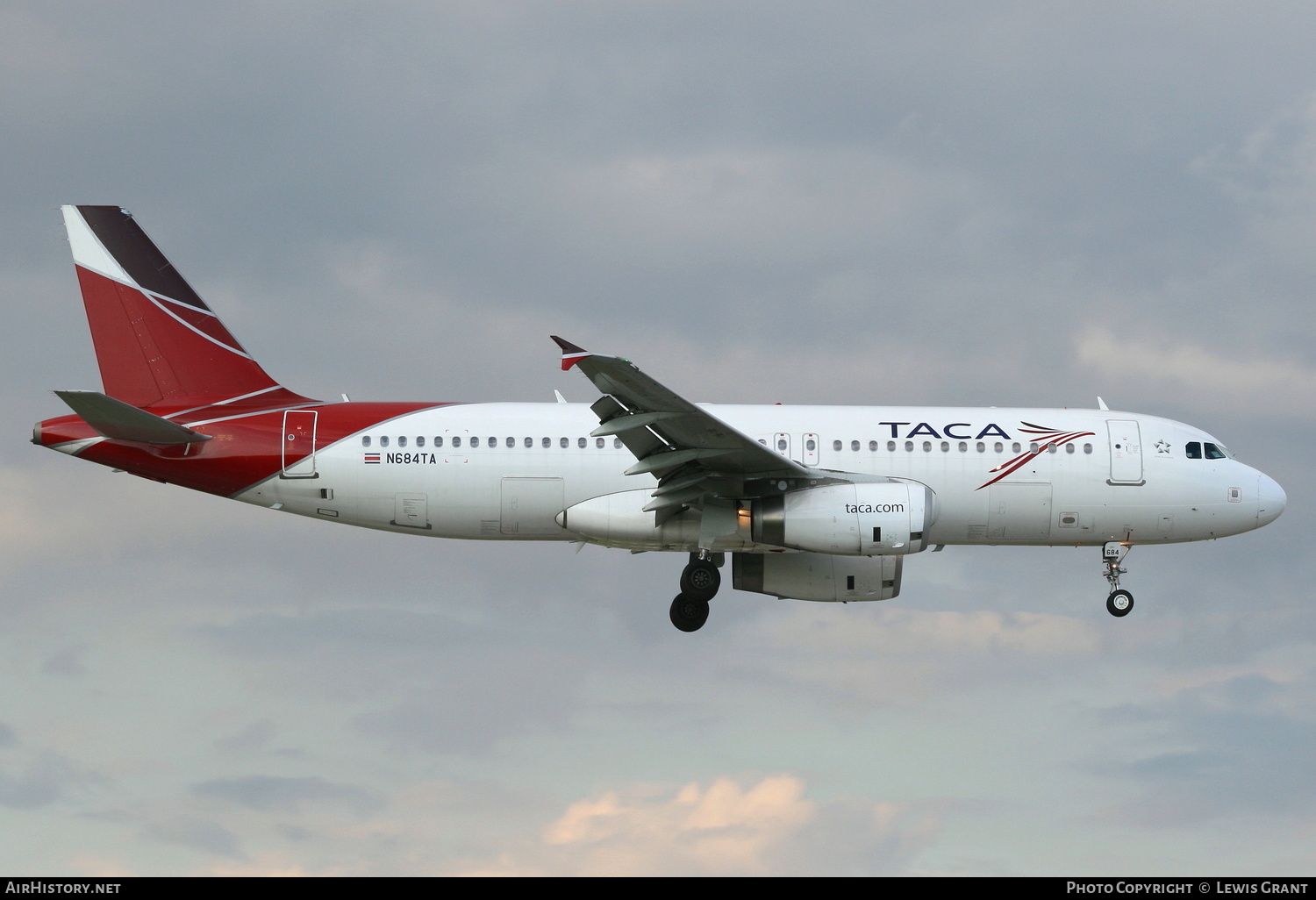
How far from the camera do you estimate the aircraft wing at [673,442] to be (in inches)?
798

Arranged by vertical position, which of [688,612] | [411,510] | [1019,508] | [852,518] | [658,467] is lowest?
[688,612]

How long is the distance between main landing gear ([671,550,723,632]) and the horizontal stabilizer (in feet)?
30.4

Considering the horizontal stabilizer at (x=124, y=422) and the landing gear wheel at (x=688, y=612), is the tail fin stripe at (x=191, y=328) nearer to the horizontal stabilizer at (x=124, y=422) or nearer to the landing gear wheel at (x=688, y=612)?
the horizontal stabilizer at (x=124, y=422)

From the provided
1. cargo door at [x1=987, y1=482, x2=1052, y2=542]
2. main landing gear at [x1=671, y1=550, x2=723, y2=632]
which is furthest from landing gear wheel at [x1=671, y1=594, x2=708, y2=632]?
cargo door at [x1=987, y1=482, x2=1052, y2=542]

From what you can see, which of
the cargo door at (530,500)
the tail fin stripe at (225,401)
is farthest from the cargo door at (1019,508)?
the tail fin stripe at (225,401)

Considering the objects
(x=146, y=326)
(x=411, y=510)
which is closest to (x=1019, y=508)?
(x=411, y=510)

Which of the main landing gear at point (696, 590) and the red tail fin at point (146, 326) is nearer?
the main landing gear at point (696, 590)

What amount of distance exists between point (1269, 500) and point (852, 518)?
9385 millimetres

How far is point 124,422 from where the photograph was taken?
2355cm

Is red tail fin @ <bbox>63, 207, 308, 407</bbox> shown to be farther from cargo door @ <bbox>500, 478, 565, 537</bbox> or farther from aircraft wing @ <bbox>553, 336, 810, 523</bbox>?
aircraft wing @ <bbox>553, 336, 810, 523</bbox>

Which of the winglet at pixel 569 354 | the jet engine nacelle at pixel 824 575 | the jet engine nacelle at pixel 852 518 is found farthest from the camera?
the jet engine nacelle at pixel 824 575

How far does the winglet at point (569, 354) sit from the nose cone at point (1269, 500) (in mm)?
14657

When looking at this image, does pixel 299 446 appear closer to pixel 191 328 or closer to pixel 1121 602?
pixel 191 328

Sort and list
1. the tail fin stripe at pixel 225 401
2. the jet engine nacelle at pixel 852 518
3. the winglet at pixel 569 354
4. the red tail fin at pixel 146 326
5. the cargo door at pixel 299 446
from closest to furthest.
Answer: the winglet at pixel 569 354
the jet engine nacelle at pixel 852 518
the cargo door at pixel 299 446
the tail fin stripe at pixel 225 401
the red tail fin at pixel 146 326
